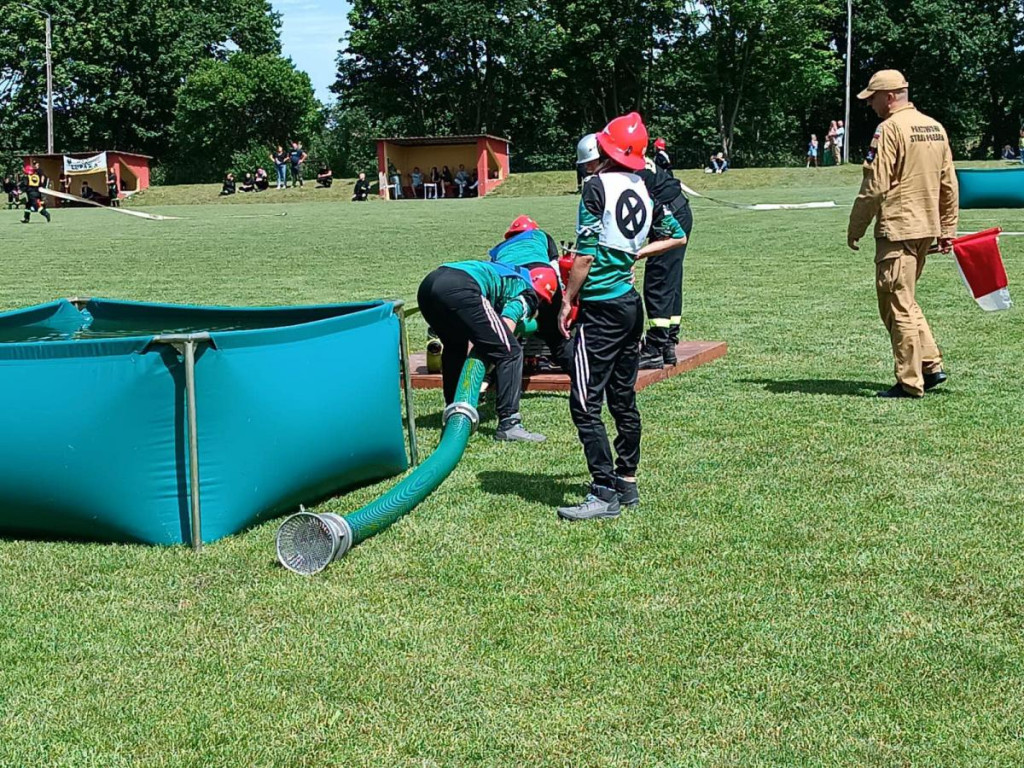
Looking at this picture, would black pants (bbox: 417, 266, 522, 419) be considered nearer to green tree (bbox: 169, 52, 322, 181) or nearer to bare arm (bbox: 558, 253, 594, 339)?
bare arm (bbox: 558, 253, 594, 339)

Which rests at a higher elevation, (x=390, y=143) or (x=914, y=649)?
(x=390, y=143)

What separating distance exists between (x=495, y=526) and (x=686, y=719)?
2250mm

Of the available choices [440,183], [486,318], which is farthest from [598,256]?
[440,183]

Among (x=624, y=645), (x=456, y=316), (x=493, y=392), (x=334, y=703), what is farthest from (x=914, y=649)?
(x=493, y=392)

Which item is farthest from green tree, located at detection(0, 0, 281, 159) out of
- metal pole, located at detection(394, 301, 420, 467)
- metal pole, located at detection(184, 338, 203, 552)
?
metal pole, located at detection(184, 338, 203, 552)

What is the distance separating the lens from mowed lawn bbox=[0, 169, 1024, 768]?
144 inches

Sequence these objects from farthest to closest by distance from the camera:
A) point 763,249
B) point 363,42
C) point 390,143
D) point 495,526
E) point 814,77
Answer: point 363,42, point 814,77, point 390,143, point 763,249, point 495,526

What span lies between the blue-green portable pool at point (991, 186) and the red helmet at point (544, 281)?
19.4 m

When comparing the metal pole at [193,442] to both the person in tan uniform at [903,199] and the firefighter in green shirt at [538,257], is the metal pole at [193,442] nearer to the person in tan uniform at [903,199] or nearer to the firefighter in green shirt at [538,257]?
the firefighter in green shirt at [538,257]

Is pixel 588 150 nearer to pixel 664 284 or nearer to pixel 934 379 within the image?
pixel 664 284

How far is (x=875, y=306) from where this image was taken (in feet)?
46.6

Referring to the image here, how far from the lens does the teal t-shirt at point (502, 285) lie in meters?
7.68

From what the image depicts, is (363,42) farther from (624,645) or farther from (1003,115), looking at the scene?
(624,645)

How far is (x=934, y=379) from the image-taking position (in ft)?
29.5
